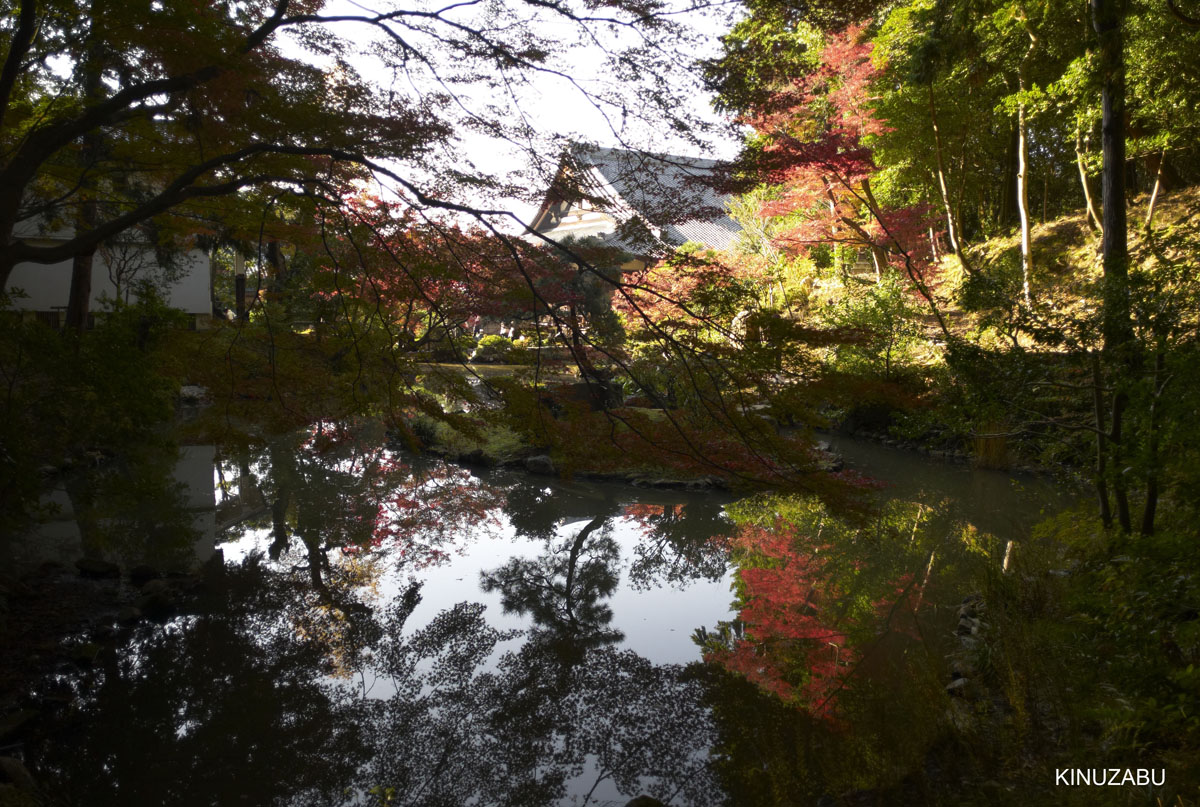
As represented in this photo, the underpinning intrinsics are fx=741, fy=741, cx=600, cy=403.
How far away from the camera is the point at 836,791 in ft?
9.59

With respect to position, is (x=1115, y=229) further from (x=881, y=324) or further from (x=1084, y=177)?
(x=1084, y=177)

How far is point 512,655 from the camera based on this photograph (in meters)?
4.38

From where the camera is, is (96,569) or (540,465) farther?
(540,465)

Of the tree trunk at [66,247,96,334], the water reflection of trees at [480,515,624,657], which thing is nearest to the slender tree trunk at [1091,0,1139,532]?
the water reflection of trees at [480,515,624,657]

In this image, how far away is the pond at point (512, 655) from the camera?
3146 mm

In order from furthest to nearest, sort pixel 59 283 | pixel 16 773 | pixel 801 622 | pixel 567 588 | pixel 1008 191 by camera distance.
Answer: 1. pixel 59 283
2. pixel 1008 191
3. pixel 567 588
4. pixel 801 622
5. pixel 16 773

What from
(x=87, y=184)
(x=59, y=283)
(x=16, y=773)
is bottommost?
(x=16, y=773)

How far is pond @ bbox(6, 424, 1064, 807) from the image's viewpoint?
3.15 meters

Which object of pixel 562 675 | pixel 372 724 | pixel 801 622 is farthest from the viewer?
pixel 801 622

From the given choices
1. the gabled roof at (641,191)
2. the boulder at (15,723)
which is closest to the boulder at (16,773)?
the boulder at (15,723)

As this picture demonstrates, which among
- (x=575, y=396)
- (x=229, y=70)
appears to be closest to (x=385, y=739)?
(x=229, y=70)

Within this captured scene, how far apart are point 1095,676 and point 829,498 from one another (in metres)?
1.29

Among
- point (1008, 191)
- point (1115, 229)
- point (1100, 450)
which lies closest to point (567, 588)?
point (1100, 450)

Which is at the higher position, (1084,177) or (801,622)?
(1084,177)
